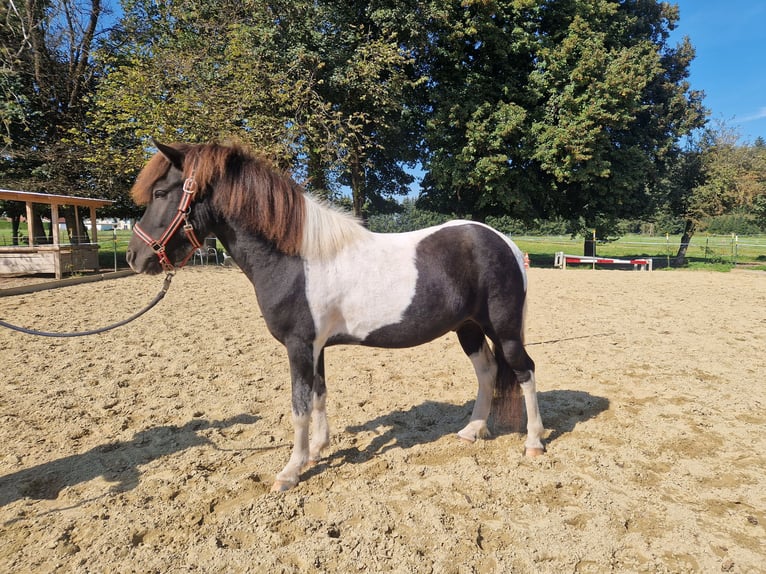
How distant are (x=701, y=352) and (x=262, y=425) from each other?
5.63 metres

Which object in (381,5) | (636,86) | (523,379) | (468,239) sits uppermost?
(381,5)

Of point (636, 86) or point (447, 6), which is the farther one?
point (636, 86)

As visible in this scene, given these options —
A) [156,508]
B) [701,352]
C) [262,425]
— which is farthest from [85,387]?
[701,352]

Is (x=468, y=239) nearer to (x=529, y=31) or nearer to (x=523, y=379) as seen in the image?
(x=523, y=379)

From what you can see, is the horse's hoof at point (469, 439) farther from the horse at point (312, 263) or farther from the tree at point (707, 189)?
the tree at point (707, 189)

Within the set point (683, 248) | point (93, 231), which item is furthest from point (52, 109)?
point (683, 248)

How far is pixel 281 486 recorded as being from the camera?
101 inches

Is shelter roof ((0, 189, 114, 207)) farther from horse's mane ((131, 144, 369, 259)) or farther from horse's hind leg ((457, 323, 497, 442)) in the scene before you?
horse's hind leg ((457, 323, 497, 442))

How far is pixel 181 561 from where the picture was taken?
1958mm

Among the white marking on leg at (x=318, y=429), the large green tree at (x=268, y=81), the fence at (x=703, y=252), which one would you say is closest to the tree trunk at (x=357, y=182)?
the large green tree at (x=268, y=81)

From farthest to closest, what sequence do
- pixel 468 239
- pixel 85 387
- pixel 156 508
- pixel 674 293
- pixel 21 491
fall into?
pixel 674 293
pixel 85 387
pixel 468 239
pixel 21 491
pixel 156 508

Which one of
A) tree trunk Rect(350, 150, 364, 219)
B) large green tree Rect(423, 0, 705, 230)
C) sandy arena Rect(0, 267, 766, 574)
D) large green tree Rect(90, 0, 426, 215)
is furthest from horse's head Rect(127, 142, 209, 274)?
large green tree Rect(423, 0, 705, 230)

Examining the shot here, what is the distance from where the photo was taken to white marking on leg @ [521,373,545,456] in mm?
2996

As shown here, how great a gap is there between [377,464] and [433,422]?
0.86 meters
